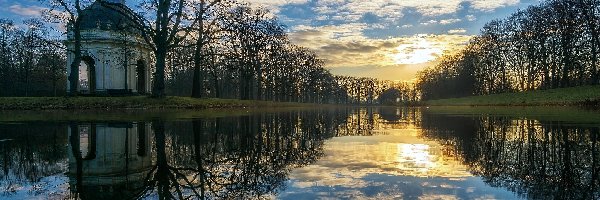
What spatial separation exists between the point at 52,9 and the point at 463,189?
36.3m

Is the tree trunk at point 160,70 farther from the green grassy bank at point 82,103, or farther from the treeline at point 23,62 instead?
the treeline at point 23,62

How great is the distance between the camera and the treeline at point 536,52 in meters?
50.9

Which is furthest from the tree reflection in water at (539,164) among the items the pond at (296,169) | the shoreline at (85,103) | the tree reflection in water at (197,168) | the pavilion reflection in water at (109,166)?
the shoreline at (85,103)

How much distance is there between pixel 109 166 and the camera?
619 cm

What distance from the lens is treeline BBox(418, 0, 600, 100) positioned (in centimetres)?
5091

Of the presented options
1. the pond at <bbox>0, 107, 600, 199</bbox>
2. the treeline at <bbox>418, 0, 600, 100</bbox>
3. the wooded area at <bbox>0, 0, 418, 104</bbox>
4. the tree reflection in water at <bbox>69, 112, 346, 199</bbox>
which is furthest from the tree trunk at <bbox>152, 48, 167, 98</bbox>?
the treeline at <bbox>418, 0, 600, 100</bbox>

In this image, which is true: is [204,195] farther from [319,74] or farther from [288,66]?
[319,74]

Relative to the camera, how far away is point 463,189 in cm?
470

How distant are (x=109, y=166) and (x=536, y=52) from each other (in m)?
69.6

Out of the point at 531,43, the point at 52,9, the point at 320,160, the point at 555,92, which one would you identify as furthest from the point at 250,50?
the point at 320,160

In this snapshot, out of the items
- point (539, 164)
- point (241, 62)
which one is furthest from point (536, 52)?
point (539, 164)

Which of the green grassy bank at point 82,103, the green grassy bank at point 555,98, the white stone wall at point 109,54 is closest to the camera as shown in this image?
the green grassy bank at point 82,103

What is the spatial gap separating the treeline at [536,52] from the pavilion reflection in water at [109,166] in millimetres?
54309

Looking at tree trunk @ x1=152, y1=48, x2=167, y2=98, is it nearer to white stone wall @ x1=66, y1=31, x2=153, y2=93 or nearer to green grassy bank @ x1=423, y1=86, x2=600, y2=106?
white stone wall @ x1=66, y1=31, x2=153, y2=93
